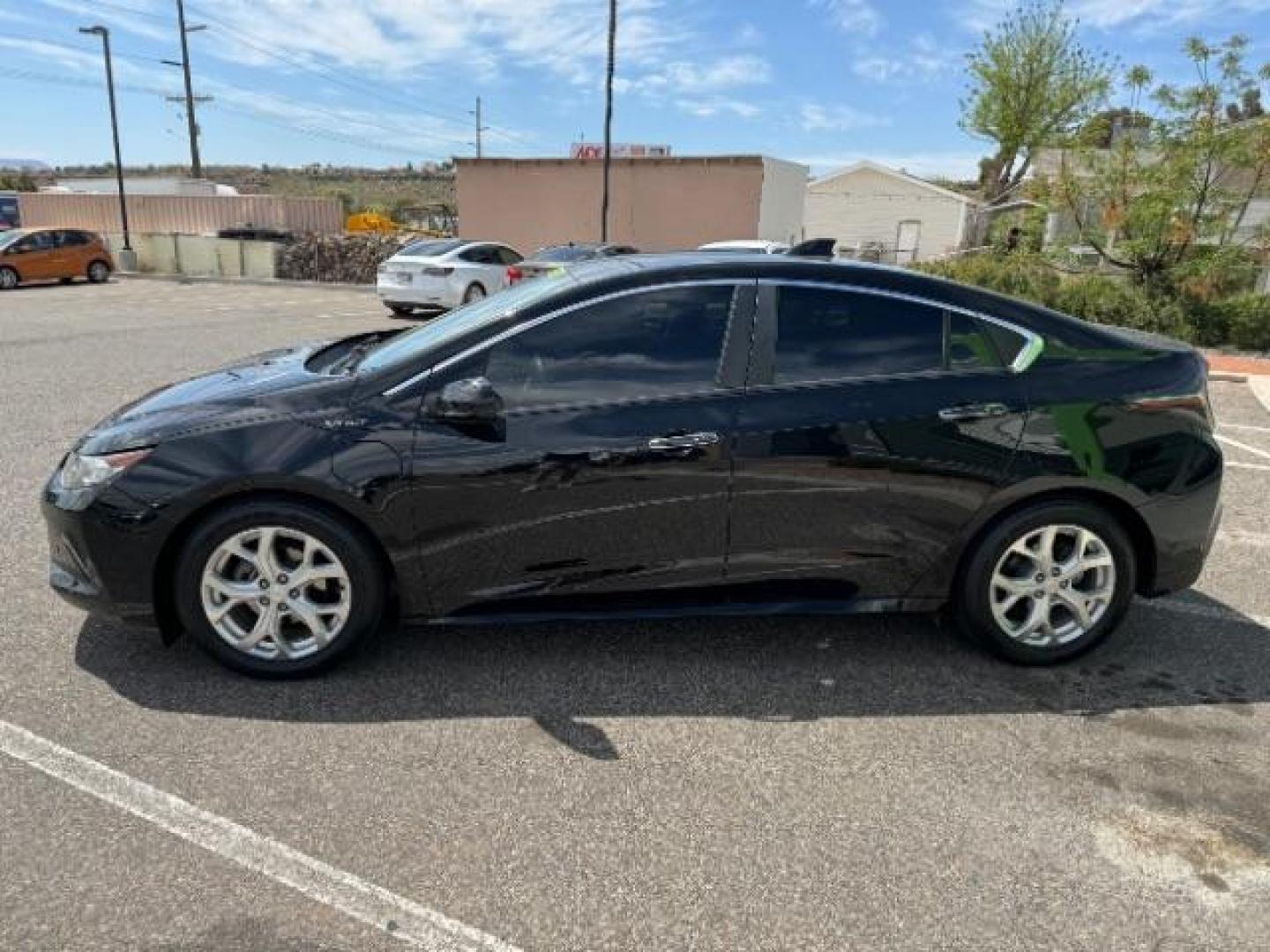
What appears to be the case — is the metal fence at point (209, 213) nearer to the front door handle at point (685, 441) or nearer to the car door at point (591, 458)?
the car door at point (591, 458)

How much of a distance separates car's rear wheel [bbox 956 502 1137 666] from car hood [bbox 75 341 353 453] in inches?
98.6

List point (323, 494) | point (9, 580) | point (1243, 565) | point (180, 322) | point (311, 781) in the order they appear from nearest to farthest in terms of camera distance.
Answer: point (311, 781) < point (323, 494) < point (9, 580) < point (1243, 565) < point (180, 322)

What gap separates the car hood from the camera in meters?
3.17

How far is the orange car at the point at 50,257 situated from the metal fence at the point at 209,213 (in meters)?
7.16

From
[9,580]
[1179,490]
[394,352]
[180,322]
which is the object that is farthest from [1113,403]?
[180,322]

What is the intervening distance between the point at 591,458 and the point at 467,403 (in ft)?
1.55

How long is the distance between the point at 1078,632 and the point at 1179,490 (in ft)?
2.23

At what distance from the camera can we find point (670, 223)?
25484mm

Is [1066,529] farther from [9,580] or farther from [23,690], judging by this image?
[9,580]

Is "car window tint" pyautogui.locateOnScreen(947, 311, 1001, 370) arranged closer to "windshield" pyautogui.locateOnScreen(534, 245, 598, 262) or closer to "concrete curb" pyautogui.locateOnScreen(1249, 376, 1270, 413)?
"concrete curb" pyautogui.locateOnScreen(1249, 376, 1270, 413)

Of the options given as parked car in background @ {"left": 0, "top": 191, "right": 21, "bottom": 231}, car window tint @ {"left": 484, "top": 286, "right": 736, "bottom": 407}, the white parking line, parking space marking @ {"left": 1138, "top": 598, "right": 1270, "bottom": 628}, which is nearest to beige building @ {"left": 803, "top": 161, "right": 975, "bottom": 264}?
parked car in background @ {"left": 0, "top": 191, "right": 21, "bottom": 231}

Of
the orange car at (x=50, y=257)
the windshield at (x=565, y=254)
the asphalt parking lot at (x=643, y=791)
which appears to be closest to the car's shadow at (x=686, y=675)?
the asphalt parking lot at (x=643, y=791)

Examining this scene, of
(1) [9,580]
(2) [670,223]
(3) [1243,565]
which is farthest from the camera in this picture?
(2) [670,223]

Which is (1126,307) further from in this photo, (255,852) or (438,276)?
(255,852)
